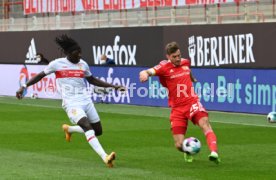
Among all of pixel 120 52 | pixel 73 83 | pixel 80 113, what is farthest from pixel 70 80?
pixel 120 52

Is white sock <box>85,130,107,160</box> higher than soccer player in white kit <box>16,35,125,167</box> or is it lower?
lower

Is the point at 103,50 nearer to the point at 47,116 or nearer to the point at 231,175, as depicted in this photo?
the point at 47,116

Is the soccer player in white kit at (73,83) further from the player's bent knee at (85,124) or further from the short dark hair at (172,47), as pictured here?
the short dark hair at (172,47)

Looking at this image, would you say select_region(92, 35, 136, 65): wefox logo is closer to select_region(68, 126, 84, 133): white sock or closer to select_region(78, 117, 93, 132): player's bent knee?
select_region(68, 126, 84, 133): white sock

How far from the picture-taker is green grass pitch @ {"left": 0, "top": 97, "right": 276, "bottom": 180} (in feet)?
41.7

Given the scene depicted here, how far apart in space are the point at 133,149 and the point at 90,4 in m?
24.4

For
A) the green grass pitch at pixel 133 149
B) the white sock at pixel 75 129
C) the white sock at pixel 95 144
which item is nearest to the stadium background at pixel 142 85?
the green grass pitch at pixel 133 149

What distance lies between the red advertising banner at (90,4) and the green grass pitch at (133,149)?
887 centimetres

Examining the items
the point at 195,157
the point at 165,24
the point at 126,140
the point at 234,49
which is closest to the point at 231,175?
the point at 195,157

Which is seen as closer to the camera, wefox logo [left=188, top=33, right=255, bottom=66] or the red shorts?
the red shorts

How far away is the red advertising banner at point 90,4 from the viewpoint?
34.5 meters

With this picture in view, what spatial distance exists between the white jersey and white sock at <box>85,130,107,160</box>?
63 cm

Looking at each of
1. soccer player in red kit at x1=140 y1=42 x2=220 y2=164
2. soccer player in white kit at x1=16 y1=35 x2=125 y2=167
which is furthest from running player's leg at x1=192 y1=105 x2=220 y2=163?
soccer player in white kit at x1=16 y1=35 x2=125 y2=167

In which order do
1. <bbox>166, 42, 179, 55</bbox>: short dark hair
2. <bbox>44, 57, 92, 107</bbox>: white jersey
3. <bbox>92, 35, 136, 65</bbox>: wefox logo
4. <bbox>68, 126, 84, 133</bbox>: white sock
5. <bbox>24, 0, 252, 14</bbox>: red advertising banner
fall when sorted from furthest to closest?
<bbox>24, 0, 252, 14</bbox>: red advertising banner < <bbox>92, 35, 136, 65</bbox>: wefox logo < <bbox>68, 126, 84, 133</bbox>: white sock < <bbox>44, 57, 92, 107</bbox>: white jersey < <bbox>166, 42, 179, 55</bbox>: short dark hair
